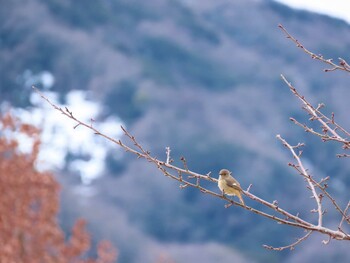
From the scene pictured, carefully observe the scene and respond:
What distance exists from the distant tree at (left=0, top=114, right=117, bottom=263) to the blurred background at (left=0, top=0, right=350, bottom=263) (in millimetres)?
18882

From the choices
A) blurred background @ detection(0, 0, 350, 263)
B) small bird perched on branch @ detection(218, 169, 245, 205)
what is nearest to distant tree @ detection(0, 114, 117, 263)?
small bird perched on branch @ detection(218, 169, 245, 205)

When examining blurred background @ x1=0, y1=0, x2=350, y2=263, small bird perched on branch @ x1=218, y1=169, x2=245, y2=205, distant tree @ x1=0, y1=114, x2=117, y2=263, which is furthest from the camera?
blurred background @ x1=0, y1=0, x2=350, y2=263

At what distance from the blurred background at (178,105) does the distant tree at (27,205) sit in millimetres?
18882

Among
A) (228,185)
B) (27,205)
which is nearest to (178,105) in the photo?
(27,205)

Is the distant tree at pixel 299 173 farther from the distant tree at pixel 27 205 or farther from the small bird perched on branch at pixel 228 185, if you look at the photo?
the distant tree at pixel 27 205

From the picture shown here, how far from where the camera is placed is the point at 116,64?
5147cm

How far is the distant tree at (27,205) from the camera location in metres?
11.8

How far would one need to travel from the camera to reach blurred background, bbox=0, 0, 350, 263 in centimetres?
3619

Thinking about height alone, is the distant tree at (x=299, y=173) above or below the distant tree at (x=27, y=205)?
below

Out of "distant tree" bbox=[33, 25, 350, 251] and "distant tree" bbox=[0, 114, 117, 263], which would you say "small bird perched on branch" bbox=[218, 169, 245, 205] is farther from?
"distant tree" bbox=[0, 114, 117, 263]

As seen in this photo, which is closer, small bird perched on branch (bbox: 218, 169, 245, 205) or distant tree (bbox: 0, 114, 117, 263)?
small bird perched on branch (bbox: 218, 169, 245, 205)

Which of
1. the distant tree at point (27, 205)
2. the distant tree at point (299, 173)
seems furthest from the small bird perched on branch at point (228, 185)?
the distant tree at point (27, 205)

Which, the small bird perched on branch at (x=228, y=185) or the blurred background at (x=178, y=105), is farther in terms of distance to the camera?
the blurred background at (x=178, y=105)

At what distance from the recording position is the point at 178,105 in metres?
49.8
